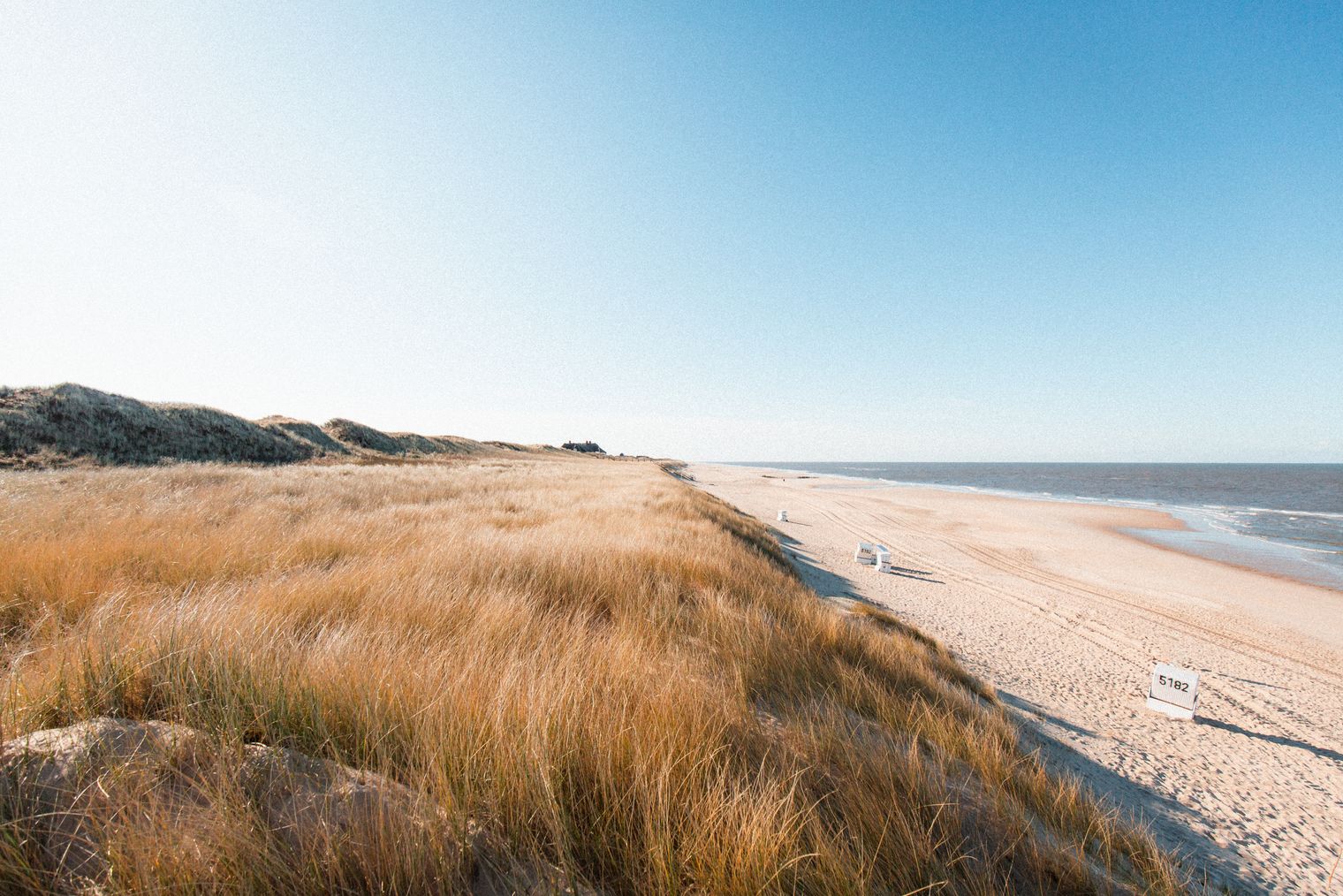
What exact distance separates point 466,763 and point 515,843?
0.29 m

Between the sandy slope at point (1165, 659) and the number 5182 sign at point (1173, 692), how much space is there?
Answer: 0.47ft

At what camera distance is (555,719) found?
1.83 m

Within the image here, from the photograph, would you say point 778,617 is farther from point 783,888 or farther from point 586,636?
point 783,888

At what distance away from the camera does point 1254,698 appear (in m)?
6.37

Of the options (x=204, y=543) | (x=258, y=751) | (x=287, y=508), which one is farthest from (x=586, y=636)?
(x=287, y=508)

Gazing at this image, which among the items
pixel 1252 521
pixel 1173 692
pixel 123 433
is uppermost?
pixel 123 433

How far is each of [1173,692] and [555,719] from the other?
7675mm

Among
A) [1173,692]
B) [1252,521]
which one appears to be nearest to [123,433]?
[1173,692]

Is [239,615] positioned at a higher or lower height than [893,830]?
higher

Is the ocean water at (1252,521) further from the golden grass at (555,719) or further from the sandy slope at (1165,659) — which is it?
the golden grass at (555,719)

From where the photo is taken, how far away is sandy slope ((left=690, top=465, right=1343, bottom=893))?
12.1 ft

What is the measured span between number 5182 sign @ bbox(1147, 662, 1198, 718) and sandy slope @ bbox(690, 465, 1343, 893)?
143 millimetres

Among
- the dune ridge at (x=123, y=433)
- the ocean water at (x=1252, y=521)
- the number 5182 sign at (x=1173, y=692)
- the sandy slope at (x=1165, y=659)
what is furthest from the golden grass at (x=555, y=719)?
the ocean water at (x=1252, y=521)

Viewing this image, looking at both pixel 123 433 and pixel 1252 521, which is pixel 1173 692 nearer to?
pixel 123 433
